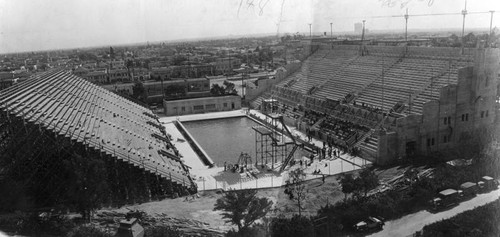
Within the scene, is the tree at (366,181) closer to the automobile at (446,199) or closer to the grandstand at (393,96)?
the automobile at (446,199)

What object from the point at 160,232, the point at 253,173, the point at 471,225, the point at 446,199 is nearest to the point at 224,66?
the point at 253,173

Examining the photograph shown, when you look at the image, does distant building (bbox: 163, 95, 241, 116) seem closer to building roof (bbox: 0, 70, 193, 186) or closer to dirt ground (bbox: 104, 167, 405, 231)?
building roof (bbox: 0, 70, 193, 186)

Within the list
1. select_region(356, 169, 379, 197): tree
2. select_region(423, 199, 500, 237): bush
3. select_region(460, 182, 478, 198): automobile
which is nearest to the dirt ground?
select_region(356, 169, 379, 197): tree

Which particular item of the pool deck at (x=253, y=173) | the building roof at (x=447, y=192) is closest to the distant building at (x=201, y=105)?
the pool deck at (x=253, y=173)

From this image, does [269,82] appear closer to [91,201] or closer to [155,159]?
[155,159]

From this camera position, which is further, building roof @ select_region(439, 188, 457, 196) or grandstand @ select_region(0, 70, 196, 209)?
grandstand @ select_region(0, 70, 196, 209)

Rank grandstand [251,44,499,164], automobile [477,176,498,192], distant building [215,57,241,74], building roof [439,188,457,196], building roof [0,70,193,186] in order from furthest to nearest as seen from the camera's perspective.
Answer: distant building [215,57,241,74] < grandstand [251,44,499,164] < building roof [0,70,193,186] < automobile [477,176,498,192] < building roof [439,188,457,196]

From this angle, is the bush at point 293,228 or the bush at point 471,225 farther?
the bush at point 293,228
